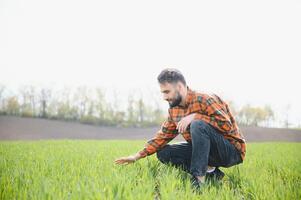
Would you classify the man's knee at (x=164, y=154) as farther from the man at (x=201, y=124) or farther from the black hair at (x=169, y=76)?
the black hair at (x=169, y=76)

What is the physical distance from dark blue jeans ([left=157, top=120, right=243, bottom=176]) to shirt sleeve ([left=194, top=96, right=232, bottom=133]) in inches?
2.9

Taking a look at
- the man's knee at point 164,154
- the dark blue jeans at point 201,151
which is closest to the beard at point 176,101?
the dark blue jeans at point 201,151

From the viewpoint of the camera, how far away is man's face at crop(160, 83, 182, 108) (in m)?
2.93

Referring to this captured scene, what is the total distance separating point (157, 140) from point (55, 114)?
2351cm

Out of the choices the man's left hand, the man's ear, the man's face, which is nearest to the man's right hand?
the man's left hand

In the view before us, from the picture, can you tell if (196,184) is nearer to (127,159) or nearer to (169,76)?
(127,159)

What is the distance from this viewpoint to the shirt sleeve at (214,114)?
2.91 meters

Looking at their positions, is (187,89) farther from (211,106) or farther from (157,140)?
(157,140)

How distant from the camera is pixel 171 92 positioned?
295 cm

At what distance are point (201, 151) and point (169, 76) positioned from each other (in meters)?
0.80

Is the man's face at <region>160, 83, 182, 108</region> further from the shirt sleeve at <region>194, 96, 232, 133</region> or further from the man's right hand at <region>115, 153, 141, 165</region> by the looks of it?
the man's right hand at <region>115, 153, 141, 165</region>

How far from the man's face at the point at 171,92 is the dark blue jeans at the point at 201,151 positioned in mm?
313

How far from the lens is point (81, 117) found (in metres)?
25.7

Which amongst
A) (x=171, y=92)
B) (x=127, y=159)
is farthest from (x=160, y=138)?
(x=171, y=92)
